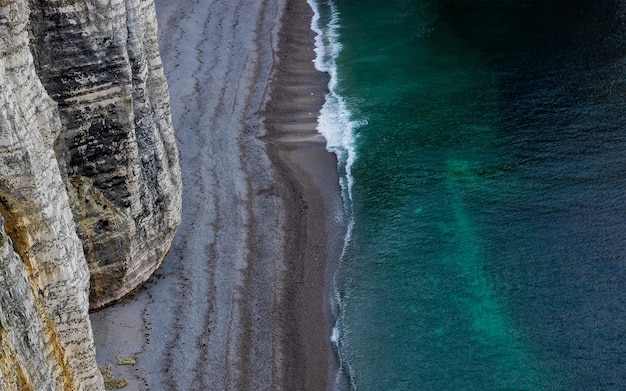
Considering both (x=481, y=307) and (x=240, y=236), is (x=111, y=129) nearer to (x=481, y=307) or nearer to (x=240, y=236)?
(x=240, y=236)

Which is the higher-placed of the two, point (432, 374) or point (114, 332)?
point (114, 332)

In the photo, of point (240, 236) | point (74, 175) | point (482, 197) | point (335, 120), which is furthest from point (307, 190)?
point (74, 175)

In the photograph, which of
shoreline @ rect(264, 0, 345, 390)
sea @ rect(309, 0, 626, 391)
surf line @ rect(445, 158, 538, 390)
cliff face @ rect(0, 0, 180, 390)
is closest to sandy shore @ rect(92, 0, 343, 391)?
shoreline @ rect(264, 0, 345, 390)

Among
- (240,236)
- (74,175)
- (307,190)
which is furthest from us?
(307,190)

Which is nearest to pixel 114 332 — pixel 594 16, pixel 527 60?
pixel 527 60

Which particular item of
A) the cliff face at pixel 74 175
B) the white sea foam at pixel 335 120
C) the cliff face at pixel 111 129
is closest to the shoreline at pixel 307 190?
the white sea foam at pixel 335 120

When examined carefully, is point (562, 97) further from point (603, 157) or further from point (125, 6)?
point (125, 6)
